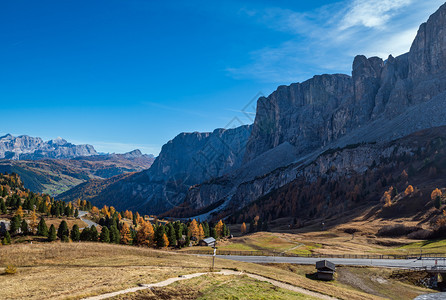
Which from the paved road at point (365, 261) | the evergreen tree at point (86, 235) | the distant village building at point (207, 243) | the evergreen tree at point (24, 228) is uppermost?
the evergreen tree at point (24, 228)

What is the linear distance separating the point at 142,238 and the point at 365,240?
73462 millimetres

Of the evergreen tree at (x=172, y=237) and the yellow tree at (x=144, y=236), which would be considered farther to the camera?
the yellow tree at (x=144, y=236)

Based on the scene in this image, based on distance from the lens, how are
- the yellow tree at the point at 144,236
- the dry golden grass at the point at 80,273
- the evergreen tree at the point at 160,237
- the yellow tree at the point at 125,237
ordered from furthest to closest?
the yellow tree at the point at 125,237
the yellow tree at the point at 144,236
the evergreen tree at the point at 160,237
the dry golden grass at the point at 80,273

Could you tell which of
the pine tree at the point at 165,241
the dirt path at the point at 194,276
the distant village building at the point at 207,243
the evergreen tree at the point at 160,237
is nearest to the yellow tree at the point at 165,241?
the pine tree at the point at 165,241

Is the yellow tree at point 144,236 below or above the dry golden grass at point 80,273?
below

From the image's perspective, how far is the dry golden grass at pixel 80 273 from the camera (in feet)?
93.4

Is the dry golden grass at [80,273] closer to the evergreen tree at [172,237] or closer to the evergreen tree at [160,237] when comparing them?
the evergreen tree at [160,237]

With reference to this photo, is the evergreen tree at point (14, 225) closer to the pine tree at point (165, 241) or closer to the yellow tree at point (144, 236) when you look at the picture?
the yellow tree at point (144, 236)

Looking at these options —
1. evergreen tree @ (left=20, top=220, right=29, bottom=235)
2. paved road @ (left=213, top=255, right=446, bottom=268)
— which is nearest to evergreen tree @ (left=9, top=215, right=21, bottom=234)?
evergreen tree @ (left=20, top=220, right=29, bottom=235)

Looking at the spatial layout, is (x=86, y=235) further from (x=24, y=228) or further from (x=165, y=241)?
(x=165, y=241)

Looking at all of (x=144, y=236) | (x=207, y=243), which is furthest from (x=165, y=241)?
(x=207, y=243)

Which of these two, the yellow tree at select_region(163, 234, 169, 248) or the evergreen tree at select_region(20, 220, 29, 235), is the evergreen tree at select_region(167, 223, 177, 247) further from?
the evergreen tree at select_region(20, 220, 29, 235)

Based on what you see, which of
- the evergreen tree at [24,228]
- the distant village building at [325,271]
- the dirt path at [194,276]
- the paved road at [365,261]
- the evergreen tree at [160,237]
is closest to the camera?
the dirt path at [194,276]

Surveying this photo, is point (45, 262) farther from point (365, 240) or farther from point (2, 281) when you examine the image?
point (365, 240)
